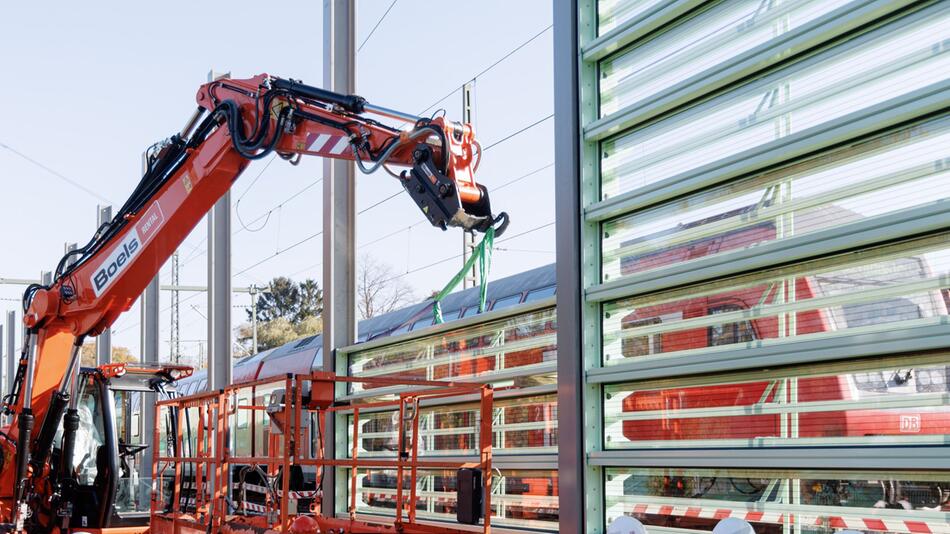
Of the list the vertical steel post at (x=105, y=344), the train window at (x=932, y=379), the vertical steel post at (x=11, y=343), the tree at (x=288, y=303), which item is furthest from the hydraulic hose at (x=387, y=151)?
the tree at (x=288, y=303)

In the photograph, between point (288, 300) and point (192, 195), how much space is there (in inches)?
2409

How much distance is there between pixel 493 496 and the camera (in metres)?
6.17

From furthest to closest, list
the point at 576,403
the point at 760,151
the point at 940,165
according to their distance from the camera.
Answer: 1. the point at 576,403
2. the point at 760,151
3. the point at 940,165

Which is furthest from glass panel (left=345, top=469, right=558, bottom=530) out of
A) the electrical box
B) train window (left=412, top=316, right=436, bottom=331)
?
train window (left=412, top=316, right=436, bottom=331)

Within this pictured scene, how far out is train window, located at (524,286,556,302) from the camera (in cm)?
966

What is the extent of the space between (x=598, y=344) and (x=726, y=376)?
2.01ft

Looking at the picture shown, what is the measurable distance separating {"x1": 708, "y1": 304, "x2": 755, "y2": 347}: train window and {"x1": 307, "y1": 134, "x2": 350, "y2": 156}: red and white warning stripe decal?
3551 mm

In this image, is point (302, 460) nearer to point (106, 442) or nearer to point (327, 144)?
point (327, 144)

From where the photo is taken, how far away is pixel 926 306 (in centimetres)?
310

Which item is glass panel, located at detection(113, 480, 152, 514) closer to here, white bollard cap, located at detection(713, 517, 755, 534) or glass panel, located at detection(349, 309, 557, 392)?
glass panel, located at detection(349, 309, 557, 392)

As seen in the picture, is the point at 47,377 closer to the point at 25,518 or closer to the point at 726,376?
the point at 25,518

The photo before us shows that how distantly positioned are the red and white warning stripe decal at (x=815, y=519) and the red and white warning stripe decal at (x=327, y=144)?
3558 millimetres

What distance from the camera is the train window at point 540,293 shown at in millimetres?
9664

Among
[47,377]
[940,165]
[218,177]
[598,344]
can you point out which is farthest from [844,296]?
[47,377]
